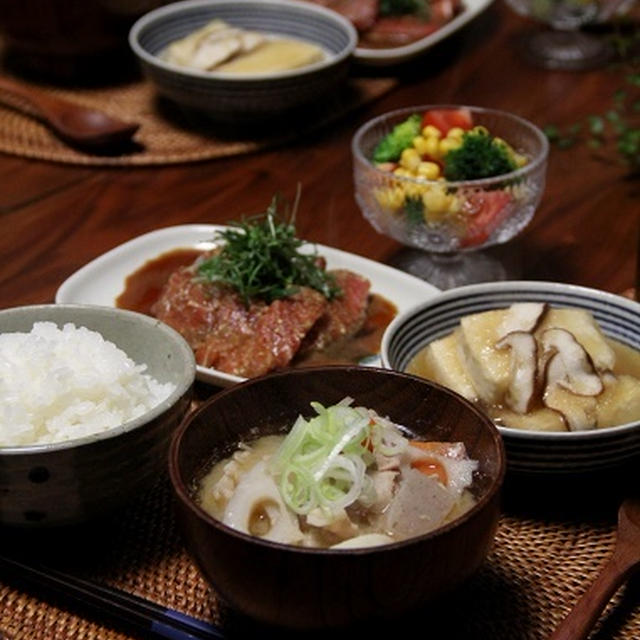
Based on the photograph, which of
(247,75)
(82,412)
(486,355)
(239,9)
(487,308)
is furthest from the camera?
(239,9)

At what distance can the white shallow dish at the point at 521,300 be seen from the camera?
1.61 meters

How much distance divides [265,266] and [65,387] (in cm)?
69

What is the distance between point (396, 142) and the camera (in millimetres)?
2475

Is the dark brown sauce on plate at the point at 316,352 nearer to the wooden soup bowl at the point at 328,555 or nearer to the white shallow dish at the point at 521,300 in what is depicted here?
the white shallow dish at the point at 521,300

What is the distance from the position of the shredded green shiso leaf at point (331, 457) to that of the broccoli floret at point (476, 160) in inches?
39.2

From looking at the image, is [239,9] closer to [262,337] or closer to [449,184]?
[449,184]

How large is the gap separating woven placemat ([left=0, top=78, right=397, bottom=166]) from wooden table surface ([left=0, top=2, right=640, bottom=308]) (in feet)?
0.10

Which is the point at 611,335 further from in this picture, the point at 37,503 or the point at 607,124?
the point at 607,124

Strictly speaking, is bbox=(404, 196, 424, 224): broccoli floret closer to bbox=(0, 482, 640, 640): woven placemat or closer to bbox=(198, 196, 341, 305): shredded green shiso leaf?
bbox=(198, 196, 341, 305): shredded green shiso leaf

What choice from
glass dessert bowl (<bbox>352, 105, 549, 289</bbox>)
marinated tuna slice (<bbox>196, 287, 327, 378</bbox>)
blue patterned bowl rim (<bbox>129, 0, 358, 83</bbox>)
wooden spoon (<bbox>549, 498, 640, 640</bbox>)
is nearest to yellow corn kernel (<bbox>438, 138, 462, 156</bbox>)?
glass dessert bowl (<bbox>352, 105, 549, 289</bbox>)

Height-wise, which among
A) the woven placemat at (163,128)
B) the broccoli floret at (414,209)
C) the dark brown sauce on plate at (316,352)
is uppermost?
the broccoli floret at (414,209)

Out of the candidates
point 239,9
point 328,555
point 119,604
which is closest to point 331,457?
point 328,555

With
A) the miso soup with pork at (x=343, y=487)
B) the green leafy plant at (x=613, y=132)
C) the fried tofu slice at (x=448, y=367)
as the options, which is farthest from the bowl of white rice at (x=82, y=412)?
the green leafy plant at (x=613, y=132)

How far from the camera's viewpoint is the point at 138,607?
56.6 inches
